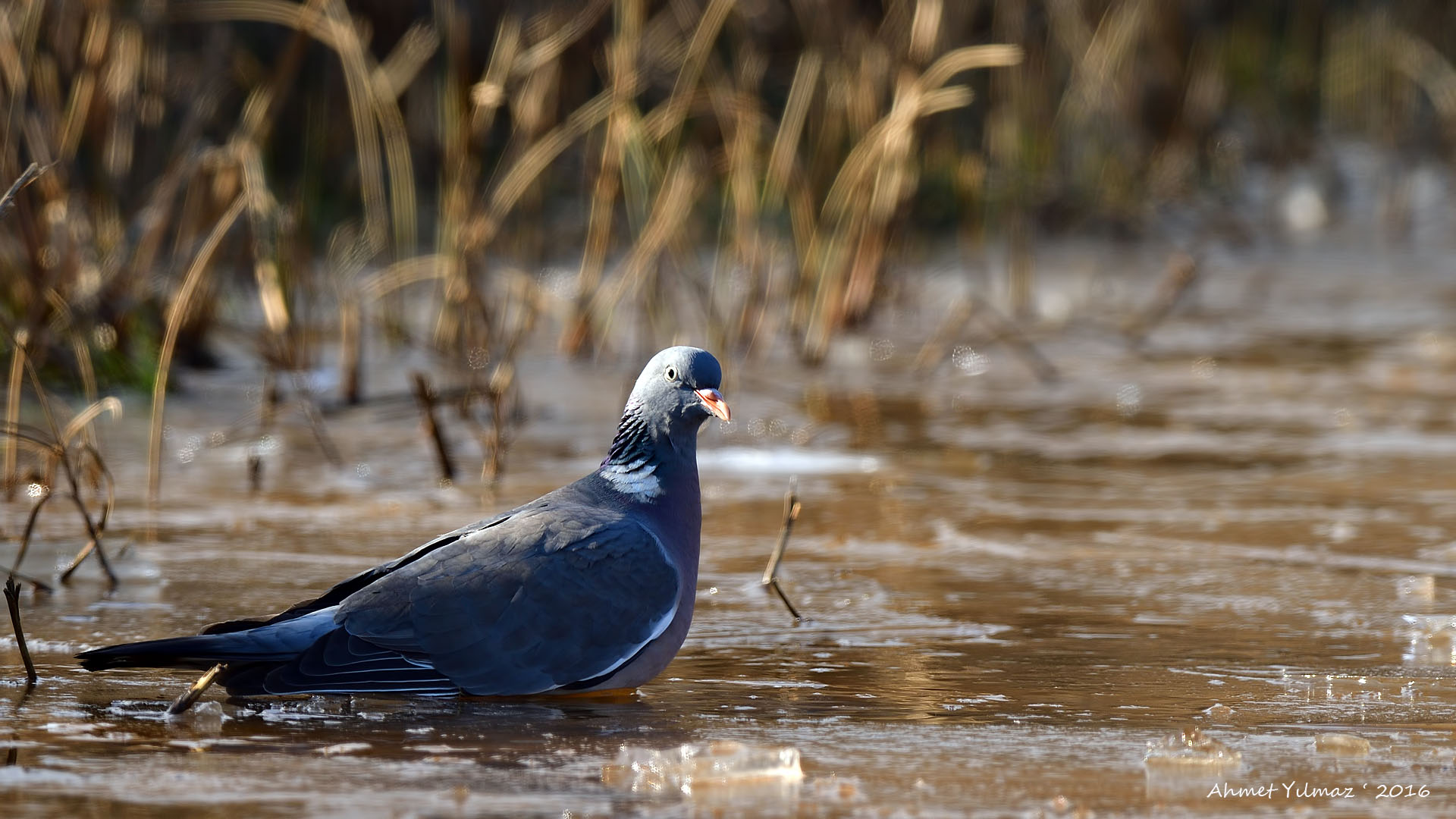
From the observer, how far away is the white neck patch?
3.80 metres

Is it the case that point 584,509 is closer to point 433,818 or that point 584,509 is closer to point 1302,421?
point 433,818

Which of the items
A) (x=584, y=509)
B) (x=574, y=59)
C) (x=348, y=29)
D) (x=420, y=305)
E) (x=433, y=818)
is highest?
(x=574, y=59)

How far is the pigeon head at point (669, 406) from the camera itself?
12.4 ft

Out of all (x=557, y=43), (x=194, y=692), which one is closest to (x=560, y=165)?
(x=557, y=43)

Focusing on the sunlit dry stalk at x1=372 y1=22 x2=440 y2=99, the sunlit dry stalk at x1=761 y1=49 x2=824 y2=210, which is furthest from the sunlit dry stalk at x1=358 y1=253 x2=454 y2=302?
the sunlit dry stalk at x1=761 y1=49 x2=824 y2=210

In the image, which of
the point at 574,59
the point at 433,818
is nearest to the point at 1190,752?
the point at 433,818

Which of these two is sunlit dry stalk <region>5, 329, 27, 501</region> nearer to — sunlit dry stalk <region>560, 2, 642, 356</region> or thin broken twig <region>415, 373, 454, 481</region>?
thin broken twig <region>415, 373, 454, 481</region>

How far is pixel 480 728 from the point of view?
332 centimetres

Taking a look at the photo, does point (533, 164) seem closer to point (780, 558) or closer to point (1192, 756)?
point (780, 558)

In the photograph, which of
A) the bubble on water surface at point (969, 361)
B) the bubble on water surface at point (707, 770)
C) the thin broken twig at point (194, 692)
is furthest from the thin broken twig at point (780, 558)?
the bubble on water surface at point (969, 361)

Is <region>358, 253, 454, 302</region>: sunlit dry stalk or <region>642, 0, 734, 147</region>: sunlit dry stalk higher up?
<region>642, 0, 734, 147</region>: sunlit dry stalk

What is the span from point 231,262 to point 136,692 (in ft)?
16.4

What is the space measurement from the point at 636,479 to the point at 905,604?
33.2 inches

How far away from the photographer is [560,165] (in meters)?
11.3
